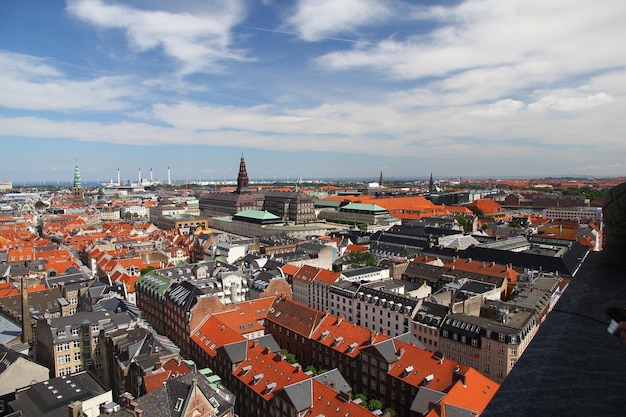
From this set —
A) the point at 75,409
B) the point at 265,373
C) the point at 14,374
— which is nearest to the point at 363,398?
the point at 265,373

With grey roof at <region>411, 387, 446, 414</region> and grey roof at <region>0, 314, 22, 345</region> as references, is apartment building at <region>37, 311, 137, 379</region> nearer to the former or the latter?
grey roof at <region>0, 314, 22, 345</region>

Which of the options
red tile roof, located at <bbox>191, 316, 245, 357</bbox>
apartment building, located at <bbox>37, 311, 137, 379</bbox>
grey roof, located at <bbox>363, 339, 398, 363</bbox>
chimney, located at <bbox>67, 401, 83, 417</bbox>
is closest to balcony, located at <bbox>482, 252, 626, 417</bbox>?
chimney, located at <bbox>67, 401, 83, 417</bbox>

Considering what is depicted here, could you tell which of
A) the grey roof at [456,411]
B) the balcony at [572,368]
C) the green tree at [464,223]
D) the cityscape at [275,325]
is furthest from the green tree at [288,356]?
the green tree at [464,223]

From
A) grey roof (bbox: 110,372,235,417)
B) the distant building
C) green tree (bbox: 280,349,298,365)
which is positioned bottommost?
green tree (bbox: 280,349,298,365)

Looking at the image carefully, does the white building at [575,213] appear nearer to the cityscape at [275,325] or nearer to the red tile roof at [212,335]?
the cityscape at [275,325]

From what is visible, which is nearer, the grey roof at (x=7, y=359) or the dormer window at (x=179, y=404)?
the dormer window at (x=179, y=404)

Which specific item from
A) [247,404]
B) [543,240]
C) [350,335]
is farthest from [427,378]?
[543,240]
